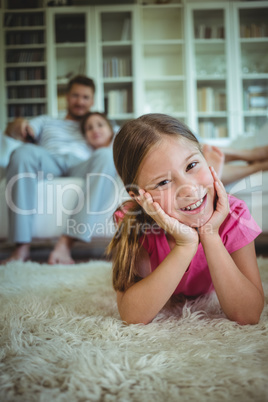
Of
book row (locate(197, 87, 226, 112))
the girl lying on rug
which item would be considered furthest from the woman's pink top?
book row (locate(197, 87, 226, 112))

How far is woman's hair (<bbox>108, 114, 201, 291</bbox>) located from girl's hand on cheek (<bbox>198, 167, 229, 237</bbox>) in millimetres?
111

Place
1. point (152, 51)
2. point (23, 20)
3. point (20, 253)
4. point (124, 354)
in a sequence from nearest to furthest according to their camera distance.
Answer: point (124, 354)
point (20, 253)
point (23, 20)
point (152, 51)

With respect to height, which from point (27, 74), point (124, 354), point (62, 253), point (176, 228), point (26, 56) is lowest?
point (62, 253)

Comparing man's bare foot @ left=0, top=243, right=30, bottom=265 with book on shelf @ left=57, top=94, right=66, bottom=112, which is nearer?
man's bare foot @ left=0, top=243, right=30, bottom=265

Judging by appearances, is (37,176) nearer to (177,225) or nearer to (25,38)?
(177,225)

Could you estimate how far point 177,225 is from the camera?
549mm

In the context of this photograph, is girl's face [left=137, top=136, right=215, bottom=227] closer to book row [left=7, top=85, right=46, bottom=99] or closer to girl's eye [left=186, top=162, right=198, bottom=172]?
girl's eye [left=186, top=162, right=198, bottom=172]

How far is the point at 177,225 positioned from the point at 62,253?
943mm

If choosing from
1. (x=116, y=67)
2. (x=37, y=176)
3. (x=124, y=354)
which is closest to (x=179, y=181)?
(x=124, y=354)

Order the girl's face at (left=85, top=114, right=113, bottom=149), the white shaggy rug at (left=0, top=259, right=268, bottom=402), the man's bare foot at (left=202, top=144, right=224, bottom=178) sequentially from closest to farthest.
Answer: the white shaggy rug at (left=0, top=259, right=268, bottom=402), the man's bare foot at (left=202, top=144, right=224, bottom=178), the girl's face at (left=85, top=114, right=113, bottom=149)

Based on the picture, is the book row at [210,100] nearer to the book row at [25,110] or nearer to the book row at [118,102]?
the book row at [118,102]

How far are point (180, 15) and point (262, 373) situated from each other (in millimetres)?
3792

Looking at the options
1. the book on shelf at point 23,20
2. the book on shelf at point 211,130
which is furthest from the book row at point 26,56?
the book on shelf at point 211,130

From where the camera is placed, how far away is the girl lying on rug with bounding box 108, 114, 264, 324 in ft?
1.80
